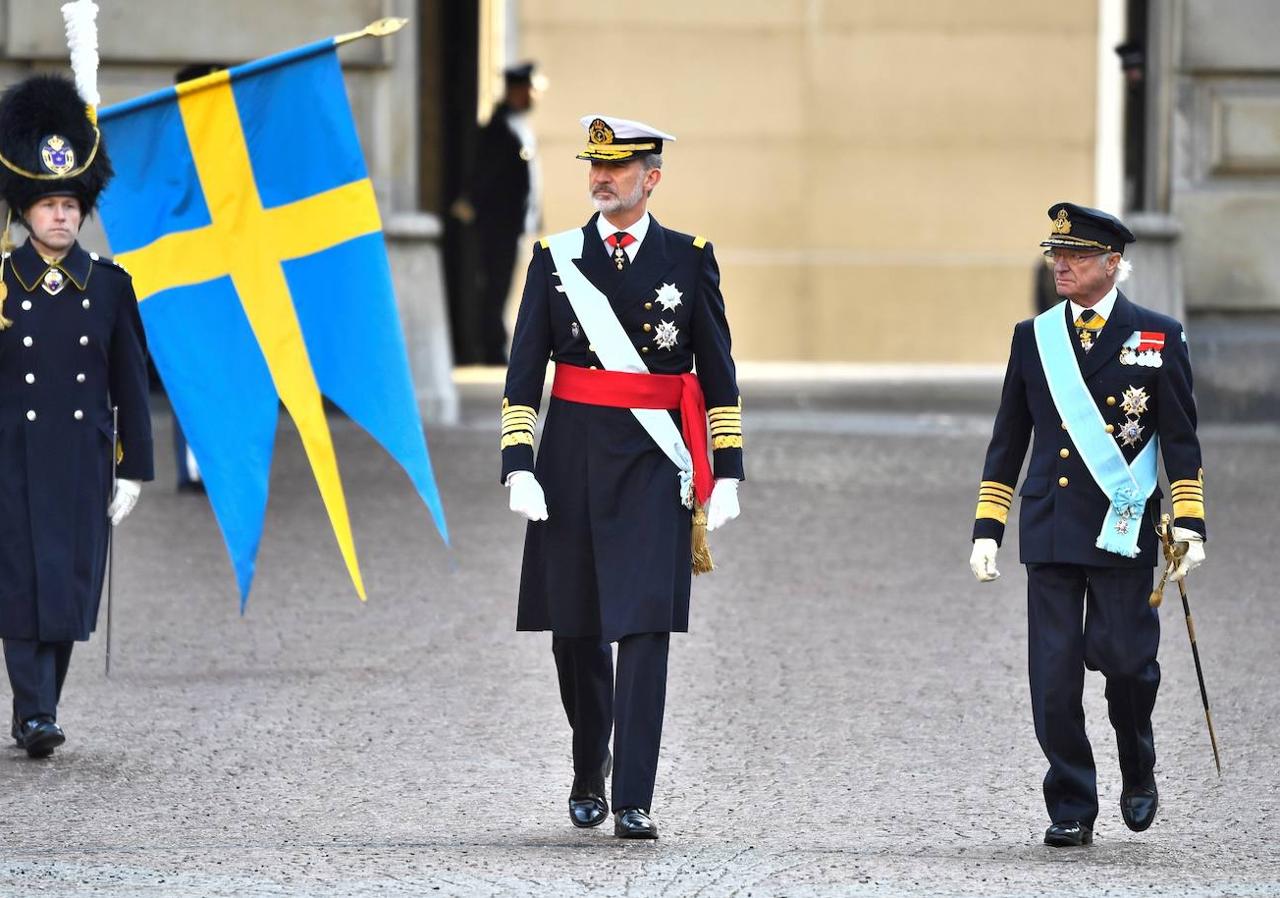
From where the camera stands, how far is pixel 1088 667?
19.8ft

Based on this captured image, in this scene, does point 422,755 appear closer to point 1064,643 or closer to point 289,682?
point 289,682

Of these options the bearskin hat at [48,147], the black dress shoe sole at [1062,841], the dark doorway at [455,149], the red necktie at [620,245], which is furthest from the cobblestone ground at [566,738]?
the dark doorway at [455,149]

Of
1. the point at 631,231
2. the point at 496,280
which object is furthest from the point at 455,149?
the point at 631,231

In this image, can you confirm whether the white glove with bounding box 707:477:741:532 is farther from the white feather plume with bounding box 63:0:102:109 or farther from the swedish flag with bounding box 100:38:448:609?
the white feather plume with bounding box 63:0:102:109

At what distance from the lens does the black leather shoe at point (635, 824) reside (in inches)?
234

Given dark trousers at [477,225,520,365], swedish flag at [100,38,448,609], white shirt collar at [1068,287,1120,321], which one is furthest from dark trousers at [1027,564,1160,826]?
dark trousers at [477,225,520,365]

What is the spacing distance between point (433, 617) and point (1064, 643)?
3.48 meters

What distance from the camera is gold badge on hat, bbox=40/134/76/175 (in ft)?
23.2

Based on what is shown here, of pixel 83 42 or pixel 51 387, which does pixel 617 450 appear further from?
pixel 83 42

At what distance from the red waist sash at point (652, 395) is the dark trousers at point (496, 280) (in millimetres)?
11536

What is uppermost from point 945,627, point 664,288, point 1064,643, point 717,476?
point 664,288

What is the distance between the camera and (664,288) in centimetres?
609

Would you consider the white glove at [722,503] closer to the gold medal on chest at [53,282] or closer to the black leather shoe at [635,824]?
the black leather shoe at [635,824]

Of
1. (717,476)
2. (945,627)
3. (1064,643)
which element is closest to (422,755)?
(717,476)
